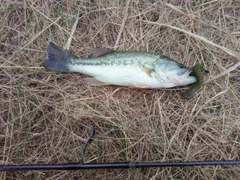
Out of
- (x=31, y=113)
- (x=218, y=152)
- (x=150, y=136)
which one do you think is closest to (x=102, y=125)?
(x=150, y=136)

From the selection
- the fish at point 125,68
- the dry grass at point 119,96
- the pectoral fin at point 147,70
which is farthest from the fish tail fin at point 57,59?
the pectoral fin at point 147,70

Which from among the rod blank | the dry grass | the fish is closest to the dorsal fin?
the fish

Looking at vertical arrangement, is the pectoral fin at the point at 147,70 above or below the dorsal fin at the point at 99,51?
below

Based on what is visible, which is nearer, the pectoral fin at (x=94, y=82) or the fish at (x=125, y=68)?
the fish at (x=125, y=68)

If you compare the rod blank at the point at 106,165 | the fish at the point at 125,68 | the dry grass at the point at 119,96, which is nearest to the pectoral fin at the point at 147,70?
the fish at the point at 125,68

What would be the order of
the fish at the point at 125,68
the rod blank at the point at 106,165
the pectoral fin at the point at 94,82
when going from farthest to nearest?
the pectoral fin at the point at 94,82 → the fish at the point at 125,68 → the rod blank at the point at 106,165

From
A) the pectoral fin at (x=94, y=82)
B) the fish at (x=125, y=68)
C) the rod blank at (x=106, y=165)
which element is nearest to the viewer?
the rod blank at (x=106, y=165)

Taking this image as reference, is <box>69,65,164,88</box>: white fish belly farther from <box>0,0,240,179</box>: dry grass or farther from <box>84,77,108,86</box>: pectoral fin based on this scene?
<box>0,0,240,179</box>: dry grass

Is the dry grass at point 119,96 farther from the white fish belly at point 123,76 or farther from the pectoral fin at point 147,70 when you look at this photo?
the pectoral fin at point 147,70
